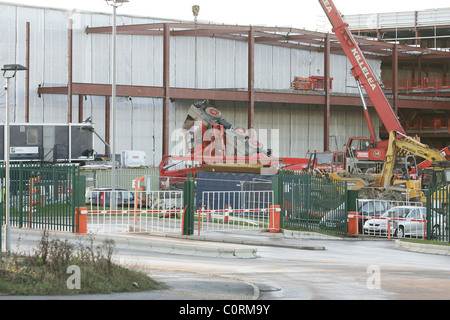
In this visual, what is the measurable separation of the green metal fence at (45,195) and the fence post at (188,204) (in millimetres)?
2866

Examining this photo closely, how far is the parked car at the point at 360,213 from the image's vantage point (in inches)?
1003

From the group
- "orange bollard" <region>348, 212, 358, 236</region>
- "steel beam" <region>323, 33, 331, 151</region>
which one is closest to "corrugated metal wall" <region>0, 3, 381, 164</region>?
"steel beam" <region>323, 33, 331, 151</region>

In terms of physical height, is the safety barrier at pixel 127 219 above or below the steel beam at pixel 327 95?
below

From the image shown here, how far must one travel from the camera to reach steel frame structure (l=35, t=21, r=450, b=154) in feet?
157

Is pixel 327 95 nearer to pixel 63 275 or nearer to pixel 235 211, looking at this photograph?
pixel 235 211

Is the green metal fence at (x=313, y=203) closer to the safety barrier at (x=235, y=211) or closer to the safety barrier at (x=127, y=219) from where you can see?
the safety barrier at (x=235, y=211)

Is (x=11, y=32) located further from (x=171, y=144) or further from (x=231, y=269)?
(x=231, y=269)

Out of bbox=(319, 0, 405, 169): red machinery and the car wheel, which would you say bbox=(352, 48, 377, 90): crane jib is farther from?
the car wheel

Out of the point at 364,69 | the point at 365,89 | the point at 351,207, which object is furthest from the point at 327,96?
the point at 351,207

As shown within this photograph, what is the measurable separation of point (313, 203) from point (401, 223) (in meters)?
3.37

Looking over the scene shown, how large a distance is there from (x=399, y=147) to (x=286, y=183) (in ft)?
49.5

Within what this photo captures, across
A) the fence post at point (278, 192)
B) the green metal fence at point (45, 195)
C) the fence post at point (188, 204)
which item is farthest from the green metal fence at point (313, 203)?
the green metal fence at point (45, 195)

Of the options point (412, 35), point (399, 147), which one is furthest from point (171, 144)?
point (412, 35)

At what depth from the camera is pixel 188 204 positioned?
63.4 feet
